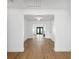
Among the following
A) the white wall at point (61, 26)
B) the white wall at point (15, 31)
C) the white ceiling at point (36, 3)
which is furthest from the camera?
the white wall at point (61, 26)

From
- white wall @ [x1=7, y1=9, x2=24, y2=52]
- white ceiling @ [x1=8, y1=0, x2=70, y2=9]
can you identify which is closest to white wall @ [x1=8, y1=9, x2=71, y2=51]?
white wall @ [x1=7, y1=9, x2=24, y2=52]

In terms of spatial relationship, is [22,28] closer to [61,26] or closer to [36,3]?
[36,3]

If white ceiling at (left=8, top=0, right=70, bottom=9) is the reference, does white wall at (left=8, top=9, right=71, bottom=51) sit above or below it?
below

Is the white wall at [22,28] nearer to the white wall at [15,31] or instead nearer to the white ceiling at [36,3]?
the white wall at [15,31]

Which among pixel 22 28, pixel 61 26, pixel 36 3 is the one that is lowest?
pixel 22 28

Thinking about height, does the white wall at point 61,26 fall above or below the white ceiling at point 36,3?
below

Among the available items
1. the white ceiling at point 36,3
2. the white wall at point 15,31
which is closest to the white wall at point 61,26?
the white wall at point 15,31

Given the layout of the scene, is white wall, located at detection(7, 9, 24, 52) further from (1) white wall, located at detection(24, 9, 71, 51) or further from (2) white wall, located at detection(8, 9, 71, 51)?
(1) white wall, located at detection(24, 9, 71, 51)

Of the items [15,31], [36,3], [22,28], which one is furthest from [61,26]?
[15,31]

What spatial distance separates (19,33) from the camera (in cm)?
654
